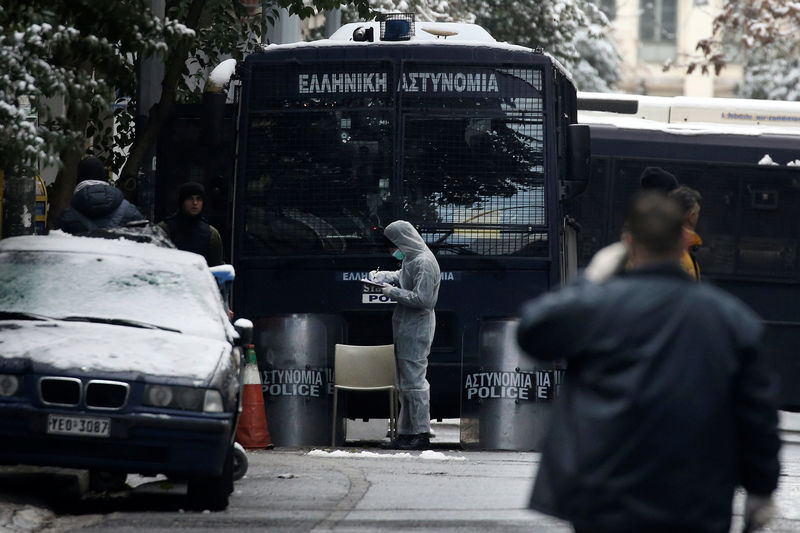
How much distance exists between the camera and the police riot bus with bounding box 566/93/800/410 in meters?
18.0

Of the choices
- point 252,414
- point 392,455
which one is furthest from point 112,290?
point 392,455

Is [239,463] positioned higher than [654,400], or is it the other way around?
[654,400]

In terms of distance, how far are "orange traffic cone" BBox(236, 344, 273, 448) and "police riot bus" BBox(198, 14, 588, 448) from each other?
54 centimetres

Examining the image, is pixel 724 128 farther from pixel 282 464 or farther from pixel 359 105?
pixel 282 464

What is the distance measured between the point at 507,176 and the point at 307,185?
161 centimetres

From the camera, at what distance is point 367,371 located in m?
14.6

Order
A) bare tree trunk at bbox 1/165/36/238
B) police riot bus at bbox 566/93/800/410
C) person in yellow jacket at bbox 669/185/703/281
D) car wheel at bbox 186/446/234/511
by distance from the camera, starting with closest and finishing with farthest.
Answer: car wheel at bbox 186/446/234/511
person in yellow jacket at bbox 669/185/703/281
bare tree trunk at bbox 1/165/36/238
police riot bus at bbox 566/93/800/410

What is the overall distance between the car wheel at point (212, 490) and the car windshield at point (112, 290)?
87cm

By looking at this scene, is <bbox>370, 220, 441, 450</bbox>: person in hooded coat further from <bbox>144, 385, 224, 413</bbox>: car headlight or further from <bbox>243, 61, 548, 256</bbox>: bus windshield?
<bbox>144, 385, 224, 413</bbox>: car headlight

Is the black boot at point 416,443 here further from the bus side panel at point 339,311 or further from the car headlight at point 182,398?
the car headlight at point 182,398

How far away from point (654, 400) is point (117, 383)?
194 inches

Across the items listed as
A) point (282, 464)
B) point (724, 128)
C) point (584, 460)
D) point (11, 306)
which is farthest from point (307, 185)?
point (584, 460)

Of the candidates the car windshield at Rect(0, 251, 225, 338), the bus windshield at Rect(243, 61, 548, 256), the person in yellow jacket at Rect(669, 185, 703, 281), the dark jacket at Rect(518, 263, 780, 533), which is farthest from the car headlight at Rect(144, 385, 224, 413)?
the bus windshield at Rect(243, 61, 548, 256)

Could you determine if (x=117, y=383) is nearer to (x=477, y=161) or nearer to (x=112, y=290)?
(x=112, y=290)
